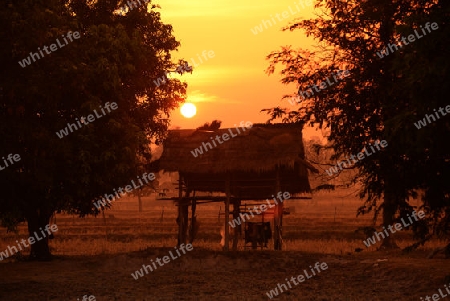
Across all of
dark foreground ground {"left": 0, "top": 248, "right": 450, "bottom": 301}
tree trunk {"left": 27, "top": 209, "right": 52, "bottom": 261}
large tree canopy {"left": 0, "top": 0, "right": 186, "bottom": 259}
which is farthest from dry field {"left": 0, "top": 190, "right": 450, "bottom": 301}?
large tree canopy {"left": 0, "top": 0, "right": 186, "bottom": 259}

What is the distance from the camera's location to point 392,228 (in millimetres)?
33562

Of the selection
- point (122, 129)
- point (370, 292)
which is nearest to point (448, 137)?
point (370, 292)

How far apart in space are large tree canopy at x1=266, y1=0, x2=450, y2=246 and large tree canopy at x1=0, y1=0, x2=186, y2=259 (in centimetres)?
828

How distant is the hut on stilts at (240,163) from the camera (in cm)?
2891

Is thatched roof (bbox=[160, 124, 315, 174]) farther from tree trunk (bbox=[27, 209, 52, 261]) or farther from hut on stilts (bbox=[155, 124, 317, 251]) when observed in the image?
tree trunk (bbox=[27, 209, 52, 261])

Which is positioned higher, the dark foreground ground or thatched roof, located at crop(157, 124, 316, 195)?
thatched roof, located at crop(157, 124, 316, 195)

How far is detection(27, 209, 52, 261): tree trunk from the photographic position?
28938mm

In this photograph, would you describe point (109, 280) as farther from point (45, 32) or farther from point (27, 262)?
point (45, 32)

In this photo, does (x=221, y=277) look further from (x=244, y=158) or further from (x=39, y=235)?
(x=39, y=235)

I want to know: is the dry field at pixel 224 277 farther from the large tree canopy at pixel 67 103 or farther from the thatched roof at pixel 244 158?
the thatched roof at pixel 244 158

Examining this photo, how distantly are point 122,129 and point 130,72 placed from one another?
7.86 ft

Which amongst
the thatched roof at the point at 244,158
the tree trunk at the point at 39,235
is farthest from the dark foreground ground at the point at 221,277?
the thatched roof at the point at 244,158

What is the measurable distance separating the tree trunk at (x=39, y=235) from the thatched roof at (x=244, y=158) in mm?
5419

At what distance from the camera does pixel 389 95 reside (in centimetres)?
2334
